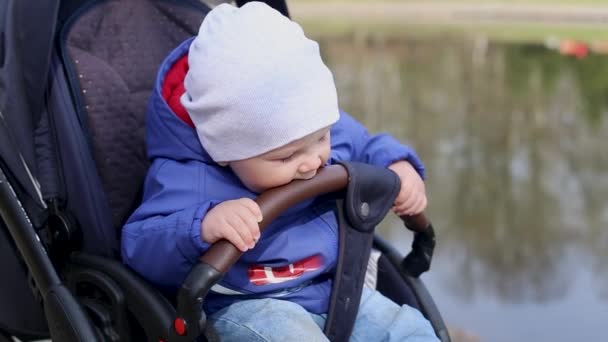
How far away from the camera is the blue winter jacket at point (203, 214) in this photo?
1.71 metres

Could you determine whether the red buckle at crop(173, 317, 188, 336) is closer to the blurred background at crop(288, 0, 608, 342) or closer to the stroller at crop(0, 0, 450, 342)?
the stroller at crop(0, 0, 450, 342)

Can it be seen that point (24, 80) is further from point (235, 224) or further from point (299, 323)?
point (299, 323)

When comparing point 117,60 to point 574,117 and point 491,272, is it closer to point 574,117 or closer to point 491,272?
point 491,272

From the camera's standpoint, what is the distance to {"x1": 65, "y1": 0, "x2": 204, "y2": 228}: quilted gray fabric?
6.53ft

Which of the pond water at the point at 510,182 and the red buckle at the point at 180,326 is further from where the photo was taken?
the pond water at the point at 510,182

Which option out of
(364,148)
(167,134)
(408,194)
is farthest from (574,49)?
(167,134)

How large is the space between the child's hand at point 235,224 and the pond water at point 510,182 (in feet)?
6.95

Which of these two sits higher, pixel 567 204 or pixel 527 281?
pixel 527 281

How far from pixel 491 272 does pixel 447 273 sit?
0.19 m

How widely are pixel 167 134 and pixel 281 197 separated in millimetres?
322

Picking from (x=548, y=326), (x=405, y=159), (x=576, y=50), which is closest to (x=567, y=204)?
(x=548, y=326)

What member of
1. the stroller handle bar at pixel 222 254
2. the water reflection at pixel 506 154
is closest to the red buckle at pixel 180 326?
the stroller handle bar at pixel 222 254

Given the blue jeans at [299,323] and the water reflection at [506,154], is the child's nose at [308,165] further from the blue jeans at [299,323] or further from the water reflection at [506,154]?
the water reflection at [506,154]

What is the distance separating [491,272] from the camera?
406cm
